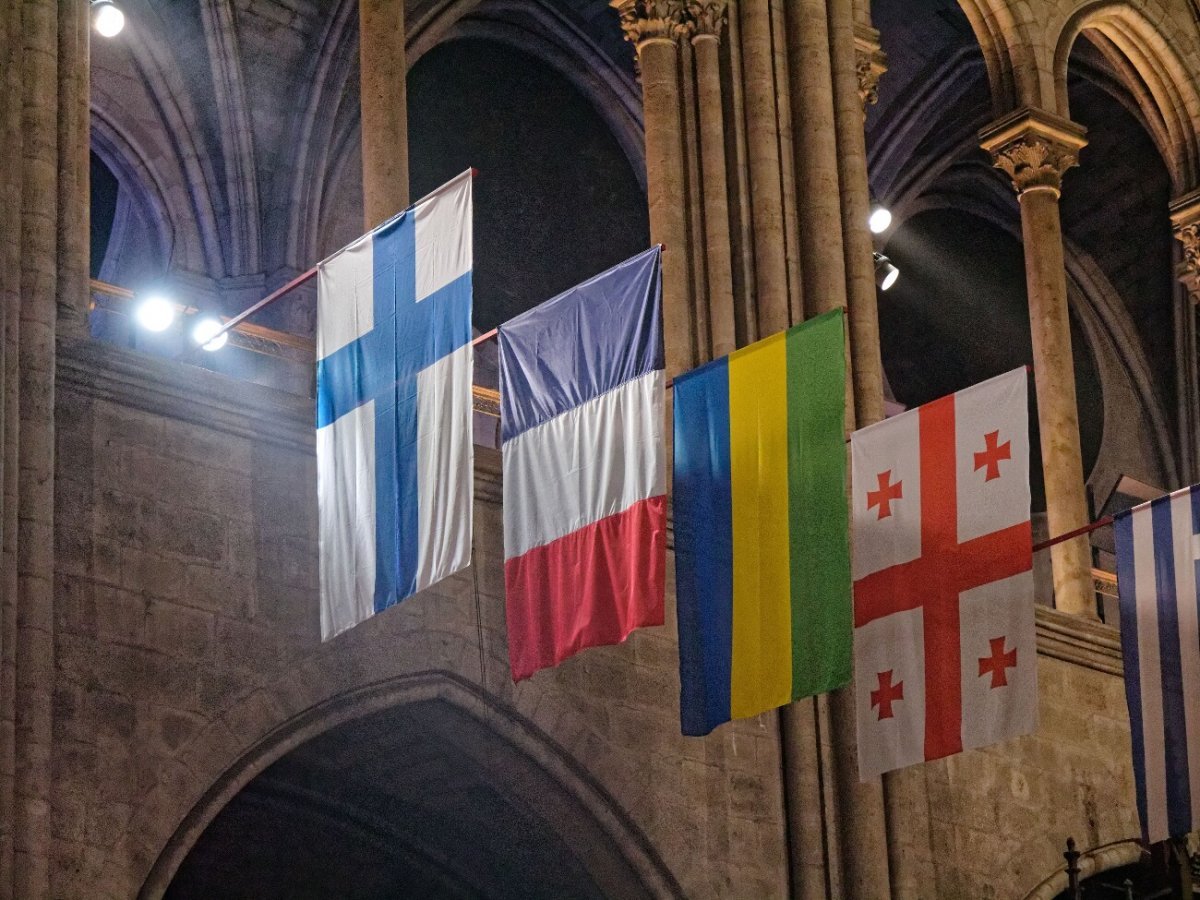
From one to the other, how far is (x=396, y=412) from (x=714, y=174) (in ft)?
15.6

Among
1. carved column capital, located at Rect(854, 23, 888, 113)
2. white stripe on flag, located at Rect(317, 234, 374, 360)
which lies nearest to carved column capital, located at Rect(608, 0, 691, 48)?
carved column capital, located at Rect(854, 23, 888, 113)

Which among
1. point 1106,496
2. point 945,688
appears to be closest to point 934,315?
point 1106,496

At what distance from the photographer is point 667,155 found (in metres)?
16.1

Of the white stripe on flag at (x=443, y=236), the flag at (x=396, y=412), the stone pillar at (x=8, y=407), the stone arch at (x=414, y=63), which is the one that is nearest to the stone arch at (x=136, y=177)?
the stone arch at (x=414, y=63)

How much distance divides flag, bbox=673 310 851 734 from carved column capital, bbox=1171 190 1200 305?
9684 mm

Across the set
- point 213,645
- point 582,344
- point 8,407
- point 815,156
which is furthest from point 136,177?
point 582,344

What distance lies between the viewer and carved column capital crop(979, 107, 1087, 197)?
1928 cm

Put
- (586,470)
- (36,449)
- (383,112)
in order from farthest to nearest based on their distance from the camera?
1. (383,112)
2. (36,449)
3. (586,470)

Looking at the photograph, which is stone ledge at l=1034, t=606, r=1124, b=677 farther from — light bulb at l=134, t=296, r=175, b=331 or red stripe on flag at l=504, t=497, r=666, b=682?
light bulb at l=134, t=296, r=175, b=331

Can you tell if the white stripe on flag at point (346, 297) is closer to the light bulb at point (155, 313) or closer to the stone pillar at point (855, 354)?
the light bulb at point (155, 313)

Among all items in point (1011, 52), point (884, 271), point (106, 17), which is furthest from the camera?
point (1011, 52)

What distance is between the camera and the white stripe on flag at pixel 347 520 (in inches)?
468

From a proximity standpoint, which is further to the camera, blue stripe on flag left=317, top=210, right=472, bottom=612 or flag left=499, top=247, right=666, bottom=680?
blue stripe on flag left=317, top=210, right=472, bottom=612

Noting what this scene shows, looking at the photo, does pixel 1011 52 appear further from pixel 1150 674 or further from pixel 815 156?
pixel 1150 674
